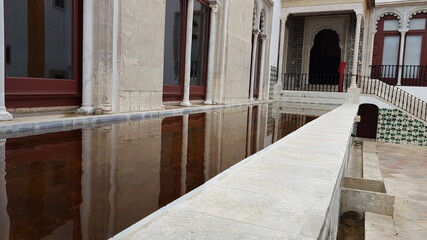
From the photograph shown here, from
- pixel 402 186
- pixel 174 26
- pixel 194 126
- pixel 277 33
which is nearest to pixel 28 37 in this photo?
pixel 194 126

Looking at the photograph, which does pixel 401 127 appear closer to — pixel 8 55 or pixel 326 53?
pixel 326 53

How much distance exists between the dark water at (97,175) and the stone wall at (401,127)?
1000cm

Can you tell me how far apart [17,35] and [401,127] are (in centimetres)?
1172

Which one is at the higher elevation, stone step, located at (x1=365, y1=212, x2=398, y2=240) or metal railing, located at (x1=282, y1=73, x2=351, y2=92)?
metal railing, located at (x1=282, y1=73, x2=351, y2=92)

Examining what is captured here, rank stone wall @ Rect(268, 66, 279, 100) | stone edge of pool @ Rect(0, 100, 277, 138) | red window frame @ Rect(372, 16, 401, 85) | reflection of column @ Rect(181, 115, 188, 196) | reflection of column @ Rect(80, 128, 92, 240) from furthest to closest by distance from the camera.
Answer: red window frame @ Rect(372, 16, 401, 85) < stone wall @ Rect(268, 66, 279, 100) < stone edge of pool @ Rect(0, 100, 277, 138) < reflection of column @ Rect(181, 115, 188, 196) < reflection of column @ Rect(80, 128, 92, 240)

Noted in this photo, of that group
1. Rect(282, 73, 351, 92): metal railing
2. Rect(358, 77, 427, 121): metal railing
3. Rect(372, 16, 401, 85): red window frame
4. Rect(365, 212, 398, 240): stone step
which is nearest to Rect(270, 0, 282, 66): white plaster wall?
Rect(282, 73, 351, 92): metal railing

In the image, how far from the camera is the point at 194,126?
3.59 m

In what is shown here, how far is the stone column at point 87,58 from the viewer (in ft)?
11.8

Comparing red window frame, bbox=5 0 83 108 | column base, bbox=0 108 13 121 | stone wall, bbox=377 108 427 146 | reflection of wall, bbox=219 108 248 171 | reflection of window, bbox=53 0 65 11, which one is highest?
reflection of window, bbox=53 0 65 11

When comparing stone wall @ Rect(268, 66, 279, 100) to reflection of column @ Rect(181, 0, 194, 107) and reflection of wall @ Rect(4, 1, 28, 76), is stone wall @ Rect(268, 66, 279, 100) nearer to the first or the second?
reflection of column @ Rect(181, 0, 194, 107)

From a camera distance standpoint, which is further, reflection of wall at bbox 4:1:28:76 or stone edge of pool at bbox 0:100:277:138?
reflection of wall at bbox 4:1:28:76

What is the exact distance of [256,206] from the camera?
43.4 inches

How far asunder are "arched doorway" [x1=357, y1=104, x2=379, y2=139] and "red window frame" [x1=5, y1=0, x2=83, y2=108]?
12211 millimetres

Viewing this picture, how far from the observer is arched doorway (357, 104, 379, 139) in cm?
1339
